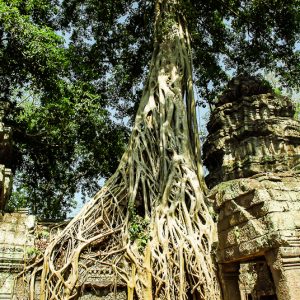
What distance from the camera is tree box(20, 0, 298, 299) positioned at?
4.16 m

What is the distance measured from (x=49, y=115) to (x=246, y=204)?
13.3ft

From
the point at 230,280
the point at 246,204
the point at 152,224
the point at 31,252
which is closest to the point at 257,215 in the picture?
the point at 246,204

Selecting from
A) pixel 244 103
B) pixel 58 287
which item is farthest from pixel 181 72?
pixel 58 287

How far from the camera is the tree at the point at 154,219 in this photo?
4.16 meters

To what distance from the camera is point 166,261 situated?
13.8 ft

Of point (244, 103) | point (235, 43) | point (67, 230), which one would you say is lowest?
point (67, 230)

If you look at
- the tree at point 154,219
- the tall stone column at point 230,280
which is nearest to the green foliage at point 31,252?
the tree at point 154,219

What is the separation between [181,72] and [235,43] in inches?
108

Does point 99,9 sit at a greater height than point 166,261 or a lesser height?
greater

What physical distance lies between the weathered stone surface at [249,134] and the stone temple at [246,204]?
18 mm

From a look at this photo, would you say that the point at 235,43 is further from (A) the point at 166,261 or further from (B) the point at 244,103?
(A) the point at 166,261

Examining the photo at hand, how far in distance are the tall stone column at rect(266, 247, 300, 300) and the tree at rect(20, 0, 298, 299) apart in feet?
4.95

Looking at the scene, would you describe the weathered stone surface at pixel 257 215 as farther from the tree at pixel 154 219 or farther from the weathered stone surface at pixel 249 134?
the weathered stone surface at pixel 249 134

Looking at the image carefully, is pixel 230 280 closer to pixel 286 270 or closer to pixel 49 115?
pixel 286 270
